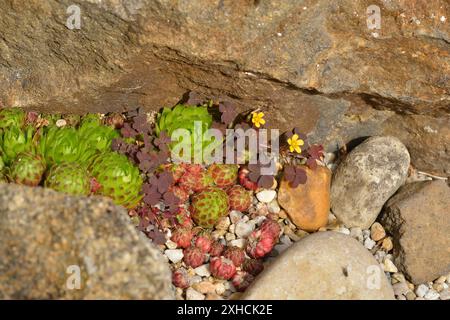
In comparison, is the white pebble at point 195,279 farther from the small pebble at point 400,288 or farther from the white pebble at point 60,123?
the white pebble at point 60,123

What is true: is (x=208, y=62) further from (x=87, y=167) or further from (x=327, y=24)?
(x=87, y=167)

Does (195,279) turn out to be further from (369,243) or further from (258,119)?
(369,243)

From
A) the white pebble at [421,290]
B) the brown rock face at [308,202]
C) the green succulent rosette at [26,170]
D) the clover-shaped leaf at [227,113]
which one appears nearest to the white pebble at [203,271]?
the brown rock face at [308,202]

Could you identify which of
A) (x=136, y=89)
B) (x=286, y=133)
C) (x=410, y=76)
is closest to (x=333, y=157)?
(x=286, y=133)

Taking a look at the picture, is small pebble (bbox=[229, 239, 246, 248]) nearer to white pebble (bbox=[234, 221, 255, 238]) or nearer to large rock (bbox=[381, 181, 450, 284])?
white pebble (bbox=[234, 221, 255, 238])

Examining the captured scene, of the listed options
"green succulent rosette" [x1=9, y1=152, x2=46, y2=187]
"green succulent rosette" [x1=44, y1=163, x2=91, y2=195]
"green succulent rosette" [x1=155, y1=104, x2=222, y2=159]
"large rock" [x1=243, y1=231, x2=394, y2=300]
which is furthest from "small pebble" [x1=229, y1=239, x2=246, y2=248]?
"green succulent rosette" [x1=9, y1=152, x2=46, y2=187]
